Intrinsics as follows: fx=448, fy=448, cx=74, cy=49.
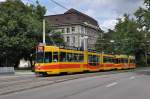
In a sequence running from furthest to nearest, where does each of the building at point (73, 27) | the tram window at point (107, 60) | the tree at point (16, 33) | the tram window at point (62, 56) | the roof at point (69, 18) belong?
the roof at point (69, 18) < the building at point (73, 27) < the tree at point (16, 33) < the tram window at point (107, 60) < the tram window at point (62, 56)

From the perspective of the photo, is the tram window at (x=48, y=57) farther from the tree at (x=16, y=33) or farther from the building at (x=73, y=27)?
the building at (x=73, y=27)

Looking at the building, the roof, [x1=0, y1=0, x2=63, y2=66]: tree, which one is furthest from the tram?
the roof

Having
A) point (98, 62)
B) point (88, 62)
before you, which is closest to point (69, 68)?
point (88, 62)

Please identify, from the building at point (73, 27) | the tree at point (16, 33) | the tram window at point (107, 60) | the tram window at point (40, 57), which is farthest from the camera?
the building at point (73, 27)

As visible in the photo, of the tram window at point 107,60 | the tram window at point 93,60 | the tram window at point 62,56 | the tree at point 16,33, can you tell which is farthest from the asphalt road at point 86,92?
the tree at point 16,33

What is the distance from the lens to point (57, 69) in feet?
136

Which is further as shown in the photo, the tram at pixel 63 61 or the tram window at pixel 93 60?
the tram window at pixel 93 60

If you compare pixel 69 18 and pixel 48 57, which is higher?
pixel 69 18

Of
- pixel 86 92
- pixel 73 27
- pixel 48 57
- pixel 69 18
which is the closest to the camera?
pixel 86 92

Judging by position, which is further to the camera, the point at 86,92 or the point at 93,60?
the point at 93,60

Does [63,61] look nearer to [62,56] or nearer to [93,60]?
[62,56]

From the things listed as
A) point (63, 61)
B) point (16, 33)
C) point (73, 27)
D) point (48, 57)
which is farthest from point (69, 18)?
point (48, 57)

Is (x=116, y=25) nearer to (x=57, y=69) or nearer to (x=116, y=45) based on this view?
(x=116, y=45)

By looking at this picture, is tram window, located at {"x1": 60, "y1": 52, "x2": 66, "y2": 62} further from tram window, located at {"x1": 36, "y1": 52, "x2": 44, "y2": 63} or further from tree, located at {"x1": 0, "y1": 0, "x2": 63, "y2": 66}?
tree, located at {"x1": 0, "y1": 0, "x2": 63, "y2": 66}
